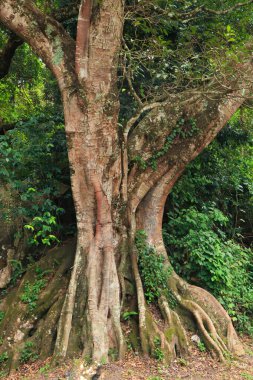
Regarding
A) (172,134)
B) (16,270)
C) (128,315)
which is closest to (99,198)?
(128,315)

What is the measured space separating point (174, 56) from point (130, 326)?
4.77 metres

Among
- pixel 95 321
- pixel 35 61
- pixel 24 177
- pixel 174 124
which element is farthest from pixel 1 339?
pixel 35 61

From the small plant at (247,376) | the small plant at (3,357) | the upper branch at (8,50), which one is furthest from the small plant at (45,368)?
the upper branch at (8,50)

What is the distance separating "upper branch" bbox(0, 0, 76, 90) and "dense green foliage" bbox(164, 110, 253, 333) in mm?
3541

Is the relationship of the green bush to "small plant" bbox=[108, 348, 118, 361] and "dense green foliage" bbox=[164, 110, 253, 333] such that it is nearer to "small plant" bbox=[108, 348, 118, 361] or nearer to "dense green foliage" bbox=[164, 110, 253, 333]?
"dense green foliage" bbox=[164, 110, 253, 333]

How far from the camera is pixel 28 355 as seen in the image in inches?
191

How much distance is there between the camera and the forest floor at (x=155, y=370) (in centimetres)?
439

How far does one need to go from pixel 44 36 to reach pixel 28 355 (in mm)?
4655

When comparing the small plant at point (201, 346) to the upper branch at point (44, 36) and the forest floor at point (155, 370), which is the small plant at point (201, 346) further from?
the upper branch at point (44, 36)

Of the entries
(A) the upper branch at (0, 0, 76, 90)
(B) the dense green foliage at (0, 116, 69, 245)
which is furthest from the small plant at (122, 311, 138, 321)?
(A) the upper branch at (0, 0, 76, 90)

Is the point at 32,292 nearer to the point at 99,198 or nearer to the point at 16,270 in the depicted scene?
the point at 16,270

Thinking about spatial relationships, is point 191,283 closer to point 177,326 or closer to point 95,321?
point 177,326

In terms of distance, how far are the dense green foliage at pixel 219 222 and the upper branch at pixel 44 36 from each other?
354 centimetres

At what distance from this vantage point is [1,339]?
16.5 ft
